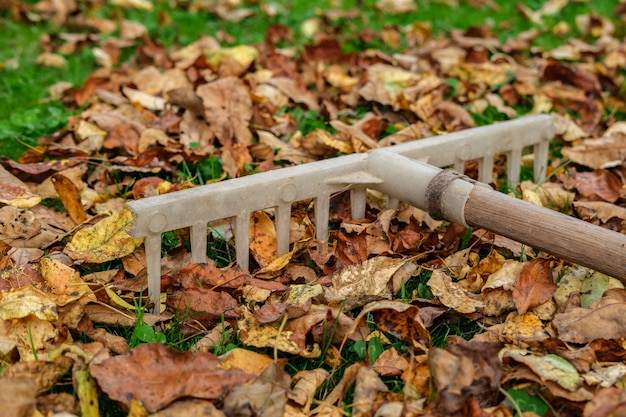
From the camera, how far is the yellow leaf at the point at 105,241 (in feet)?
6.71

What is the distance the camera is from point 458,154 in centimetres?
238

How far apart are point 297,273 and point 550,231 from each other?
25.9 inches

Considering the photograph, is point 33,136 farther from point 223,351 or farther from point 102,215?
point 223,351

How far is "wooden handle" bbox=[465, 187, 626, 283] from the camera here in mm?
1723

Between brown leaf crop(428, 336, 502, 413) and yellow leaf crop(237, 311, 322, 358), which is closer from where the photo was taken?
brown leaf crop(428, 336, 502, 413)

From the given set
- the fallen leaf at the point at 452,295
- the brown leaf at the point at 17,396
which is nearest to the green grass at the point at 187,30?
the fallen leaf at the point at 452,295

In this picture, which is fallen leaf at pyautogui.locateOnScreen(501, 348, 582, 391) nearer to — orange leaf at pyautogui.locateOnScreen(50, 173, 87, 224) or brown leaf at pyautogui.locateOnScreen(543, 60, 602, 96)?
orange leaf at pyautogui.locateOnScreen(50, 173, 87, 224)

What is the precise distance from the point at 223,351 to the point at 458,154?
1.02m

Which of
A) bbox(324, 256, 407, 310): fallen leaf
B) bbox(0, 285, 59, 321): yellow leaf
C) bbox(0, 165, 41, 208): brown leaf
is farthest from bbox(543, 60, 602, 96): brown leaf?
bbox(0, 285, 59, 321): yellow leaf

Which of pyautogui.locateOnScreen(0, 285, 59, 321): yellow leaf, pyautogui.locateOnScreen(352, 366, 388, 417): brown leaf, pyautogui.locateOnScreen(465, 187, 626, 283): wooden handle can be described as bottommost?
pyautogui.locateOnScreen(352, 366, 388, 417): brown leaf

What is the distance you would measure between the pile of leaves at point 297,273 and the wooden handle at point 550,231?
0.12m

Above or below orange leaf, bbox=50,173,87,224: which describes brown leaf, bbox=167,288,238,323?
below

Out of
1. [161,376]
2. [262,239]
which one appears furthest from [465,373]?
[262,239]

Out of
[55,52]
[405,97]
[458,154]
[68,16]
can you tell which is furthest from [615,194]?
[68,16]
